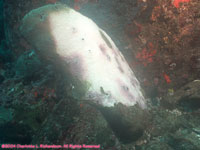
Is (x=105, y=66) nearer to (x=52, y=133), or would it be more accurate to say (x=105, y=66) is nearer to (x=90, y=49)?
(x=90, y=49)

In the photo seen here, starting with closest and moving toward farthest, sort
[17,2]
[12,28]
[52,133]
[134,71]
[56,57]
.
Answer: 1. [52,133]
2. [56,57]
3. [134,71]
4. [17,2]
5. [12,28]

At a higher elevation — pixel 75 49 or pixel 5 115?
pixel 75 49

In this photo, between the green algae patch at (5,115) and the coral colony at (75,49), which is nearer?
the coral colony at (75,49)

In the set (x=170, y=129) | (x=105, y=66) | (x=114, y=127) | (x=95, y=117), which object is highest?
(x=105, y=66)

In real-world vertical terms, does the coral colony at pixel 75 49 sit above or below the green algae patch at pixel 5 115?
above

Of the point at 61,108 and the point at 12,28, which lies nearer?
the point at 61,108

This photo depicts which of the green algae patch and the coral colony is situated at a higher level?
the coral colony

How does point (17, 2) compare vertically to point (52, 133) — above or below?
above

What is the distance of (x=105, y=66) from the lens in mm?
2451

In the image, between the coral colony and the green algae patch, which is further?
the green algae patch

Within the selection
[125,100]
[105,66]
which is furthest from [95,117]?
[105,66]

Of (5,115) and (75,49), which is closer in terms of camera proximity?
(75,49)

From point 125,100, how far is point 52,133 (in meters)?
1.42

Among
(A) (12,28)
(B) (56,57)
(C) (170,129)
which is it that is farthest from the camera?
(A) (12,28)
